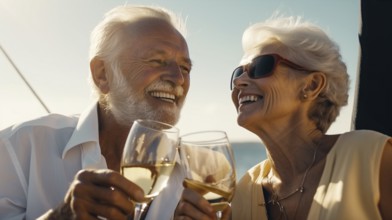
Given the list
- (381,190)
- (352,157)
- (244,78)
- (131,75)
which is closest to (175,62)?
(131,75)

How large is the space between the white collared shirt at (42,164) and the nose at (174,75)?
69 cm

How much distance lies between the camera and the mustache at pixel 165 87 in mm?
3080

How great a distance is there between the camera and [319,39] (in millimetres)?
2992

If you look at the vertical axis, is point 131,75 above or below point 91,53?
below

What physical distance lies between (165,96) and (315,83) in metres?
1.13

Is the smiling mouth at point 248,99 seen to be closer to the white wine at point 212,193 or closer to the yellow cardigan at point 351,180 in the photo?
the yellow cardigan at point 351,180

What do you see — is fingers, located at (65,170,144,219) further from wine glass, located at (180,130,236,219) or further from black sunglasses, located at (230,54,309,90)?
black sunglasses, located at (230,54,309,90)

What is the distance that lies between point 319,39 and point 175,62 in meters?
1.13

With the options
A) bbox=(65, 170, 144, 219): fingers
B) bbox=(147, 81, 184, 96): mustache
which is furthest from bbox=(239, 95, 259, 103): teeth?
bbox=(65, 170, 144, 219): fingers

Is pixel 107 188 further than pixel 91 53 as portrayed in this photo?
No

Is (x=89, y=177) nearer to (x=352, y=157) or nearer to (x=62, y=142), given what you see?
A: (x=62, y=142)

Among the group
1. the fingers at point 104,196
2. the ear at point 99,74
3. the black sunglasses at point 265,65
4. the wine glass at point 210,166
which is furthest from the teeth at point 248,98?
the fingers at point 104,196

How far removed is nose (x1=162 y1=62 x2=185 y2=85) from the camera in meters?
3.11

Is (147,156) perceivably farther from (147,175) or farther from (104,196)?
(104,196)
